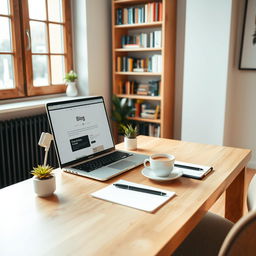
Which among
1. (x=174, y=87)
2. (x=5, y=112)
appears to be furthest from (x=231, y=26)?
(x=5, y=112)

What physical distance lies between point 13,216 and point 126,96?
3127 mm

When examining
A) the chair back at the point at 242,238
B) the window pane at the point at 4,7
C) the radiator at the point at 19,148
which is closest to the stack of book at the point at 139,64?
the radiator at the point at 19,148

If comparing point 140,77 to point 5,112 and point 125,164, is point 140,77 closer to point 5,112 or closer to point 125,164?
point 5,112

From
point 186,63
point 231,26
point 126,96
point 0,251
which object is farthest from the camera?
point 126,96

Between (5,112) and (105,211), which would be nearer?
(105,211)

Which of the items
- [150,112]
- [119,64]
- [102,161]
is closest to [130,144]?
[102,161]

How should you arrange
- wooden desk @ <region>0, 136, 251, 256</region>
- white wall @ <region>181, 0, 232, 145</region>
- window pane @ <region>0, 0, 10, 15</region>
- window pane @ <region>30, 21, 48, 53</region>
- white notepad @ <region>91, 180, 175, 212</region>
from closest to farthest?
wooden desk @ <region>0, 136, 251, 256</region>, white notepad @ <region>91, 180, 175, 212</region>, window pane @ <region>0, 0, 10, 15</region>, white wall @ <region>181, 0, 232, 145</region>, window pane @ <region>30, 21, 48, 53</region>

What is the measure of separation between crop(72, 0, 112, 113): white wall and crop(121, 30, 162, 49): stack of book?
10.0 inches

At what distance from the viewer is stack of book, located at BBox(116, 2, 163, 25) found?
12.0 feet

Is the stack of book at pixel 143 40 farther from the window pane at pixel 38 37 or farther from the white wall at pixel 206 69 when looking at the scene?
the window pane at pixel 38 37

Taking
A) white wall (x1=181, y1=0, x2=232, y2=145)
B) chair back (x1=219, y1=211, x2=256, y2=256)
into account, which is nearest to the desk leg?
chair back (x1=219, y1=211, x2=256, y2=256)

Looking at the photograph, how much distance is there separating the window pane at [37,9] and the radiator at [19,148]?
1.09m

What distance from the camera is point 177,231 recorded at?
955 mm

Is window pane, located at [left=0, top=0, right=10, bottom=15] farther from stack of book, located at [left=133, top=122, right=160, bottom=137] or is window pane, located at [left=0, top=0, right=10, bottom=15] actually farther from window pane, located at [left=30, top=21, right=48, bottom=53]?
stack of book, located at [left=133, top=122, right=160, bottom=137]
